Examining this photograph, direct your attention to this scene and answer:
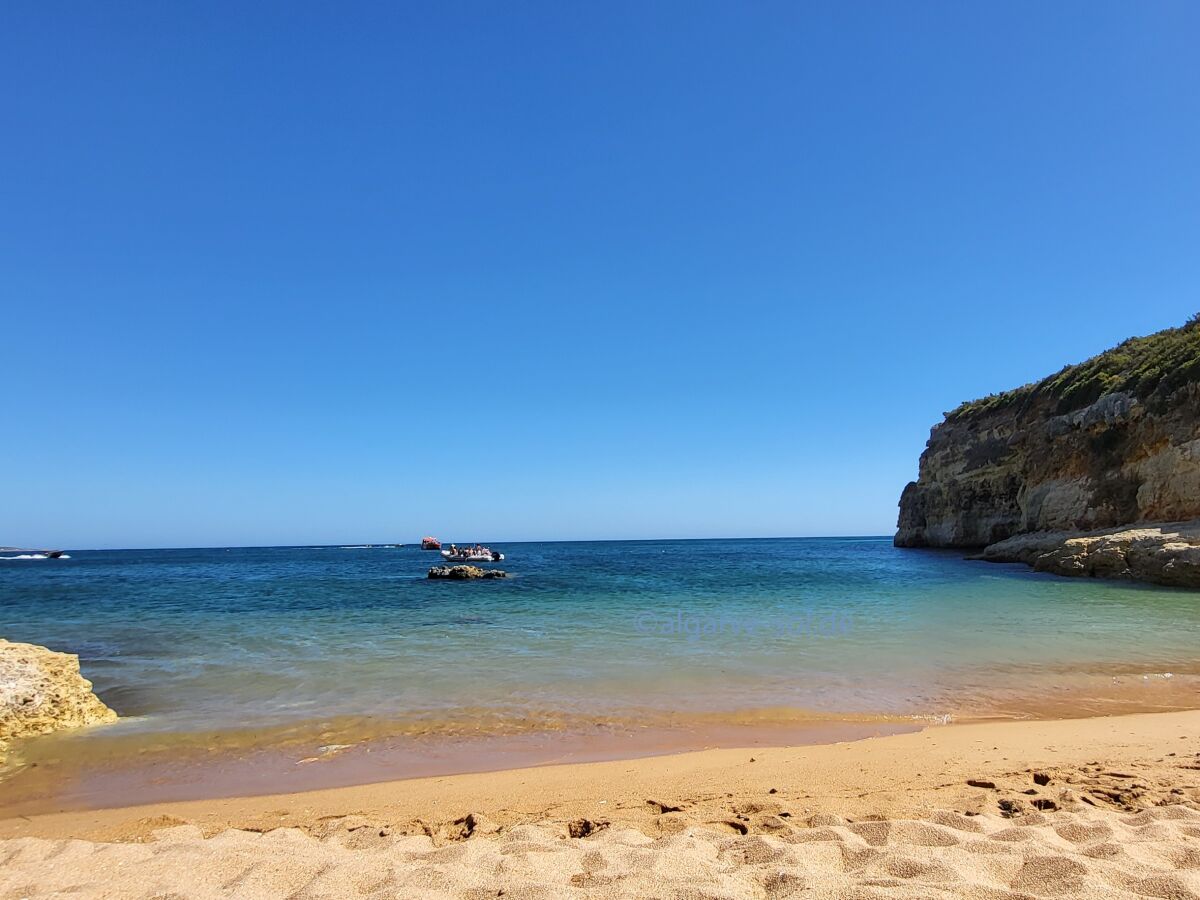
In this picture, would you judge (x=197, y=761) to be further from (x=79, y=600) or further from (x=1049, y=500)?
(x=1049, y=500)

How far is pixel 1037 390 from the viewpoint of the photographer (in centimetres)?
4156

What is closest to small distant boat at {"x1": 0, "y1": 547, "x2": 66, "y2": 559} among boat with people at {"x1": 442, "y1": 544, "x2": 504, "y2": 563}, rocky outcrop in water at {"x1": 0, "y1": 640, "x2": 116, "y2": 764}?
boat with people at {"x1": 442, "y1": 544, "x2": 504, "y2": 563}

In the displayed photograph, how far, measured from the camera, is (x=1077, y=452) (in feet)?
108

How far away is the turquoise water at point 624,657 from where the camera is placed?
25.5ft

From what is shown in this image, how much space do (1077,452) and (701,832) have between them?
126 ft

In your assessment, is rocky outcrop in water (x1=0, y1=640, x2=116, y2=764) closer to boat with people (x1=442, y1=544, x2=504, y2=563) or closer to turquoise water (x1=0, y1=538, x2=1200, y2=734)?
turquoise water (x1=0, y1=538, x2=1200, y2=734)

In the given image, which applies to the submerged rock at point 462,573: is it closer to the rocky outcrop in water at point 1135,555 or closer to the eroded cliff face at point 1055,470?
the rocky outcrop in water at point 1135,555

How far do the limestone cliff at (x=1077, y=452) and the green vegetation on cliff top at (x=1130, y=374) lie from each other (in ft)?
0.26

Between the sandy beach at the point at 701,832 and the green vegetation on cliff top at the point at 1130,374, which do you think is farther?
the green vegetation on cliff top at the point at 1130,374

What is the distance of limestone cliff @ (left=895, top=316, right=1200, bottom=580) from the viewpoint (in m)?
26.4

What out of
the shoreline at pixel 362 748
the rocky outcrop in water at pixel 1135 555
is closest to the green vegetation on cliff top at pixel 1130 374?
the rocky outcrop in water at pixel 1135 555

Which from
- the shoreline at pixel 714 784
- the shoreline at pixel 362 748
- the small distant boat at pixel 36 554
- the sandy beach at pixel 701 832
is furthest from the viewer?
the small distant boat at pixel 36 554

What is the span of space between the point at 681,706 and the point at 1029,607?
13.6 meters

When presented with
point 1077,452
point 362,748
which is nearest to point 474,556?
point 1077,452
